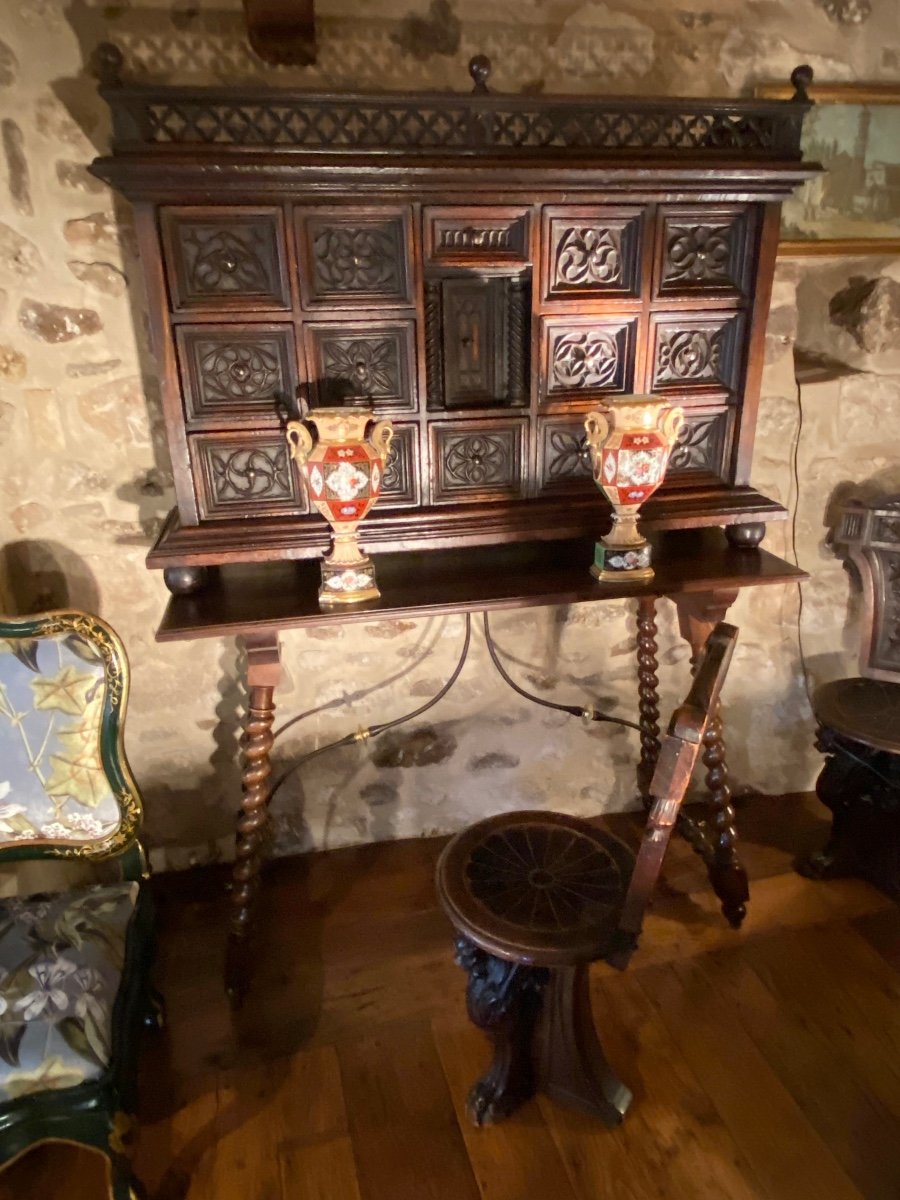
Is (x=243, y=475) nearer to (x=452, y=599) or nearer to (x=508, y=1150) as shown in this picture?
(x=452, y=599)

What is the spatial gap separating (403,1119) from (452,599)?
3.44 ft

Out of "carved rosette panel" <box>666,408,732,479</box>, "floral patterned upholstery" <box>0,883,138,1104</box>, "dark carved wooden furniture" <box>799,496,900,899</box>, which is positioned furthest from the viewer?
"dark carved wooden furniture" <box>799,496,900,899</box>

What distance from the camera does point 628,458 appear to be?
1.70 metres

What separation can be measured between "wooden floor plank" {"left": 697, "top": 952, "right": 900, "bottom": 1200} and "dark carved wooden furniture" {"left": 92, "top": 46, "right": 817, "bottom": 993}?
62 cm

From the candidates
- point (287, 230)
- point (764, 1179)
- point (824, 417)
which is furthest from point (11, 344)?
point (764, 1179)

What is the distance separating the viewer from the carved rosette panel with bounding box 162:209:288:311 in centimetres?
158

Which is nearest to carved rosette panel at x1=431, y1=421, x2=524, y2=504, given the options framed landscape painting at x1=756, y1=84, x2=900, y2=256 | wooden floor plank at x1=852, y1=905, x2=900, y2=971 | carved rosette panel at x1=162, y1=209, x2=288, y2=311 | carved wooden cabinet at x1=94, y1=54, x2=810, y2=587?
carved wooden cabinet at x1=94, y1=54, x2=810, y2=587

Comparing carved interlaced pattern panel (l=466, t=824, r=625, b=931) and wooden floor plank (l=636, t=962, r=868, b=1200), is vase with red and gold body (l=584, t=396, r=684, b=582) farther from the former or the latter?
wooden floor plank (l=636, t=962, r=868, b=1200)

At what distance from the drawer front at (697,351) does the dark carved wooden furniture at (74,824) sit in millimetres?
1295

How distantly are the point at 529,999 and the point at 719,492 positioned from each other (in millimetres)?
1160

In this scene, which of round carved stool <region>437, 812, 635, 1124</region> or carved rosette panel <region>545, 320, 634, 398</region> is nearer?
round carved stool <region>437, 812, 635, 1124</region>

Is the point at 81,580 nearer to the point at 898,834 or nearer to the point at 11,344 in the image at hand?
the point at 11,344

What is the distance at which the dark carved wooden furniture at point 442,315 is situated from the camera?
158cm

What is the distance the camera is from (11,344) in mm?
1847
